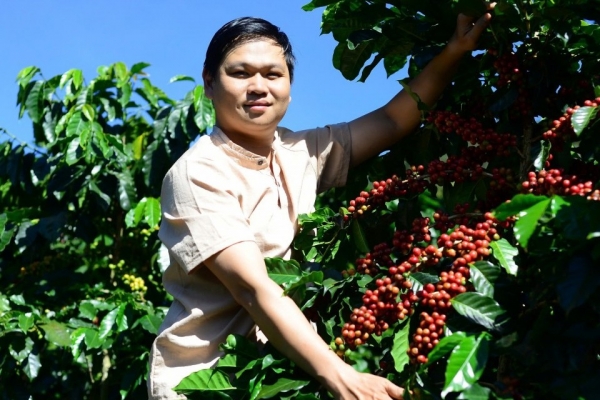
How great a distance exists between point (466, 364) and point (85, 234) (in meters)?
3.12

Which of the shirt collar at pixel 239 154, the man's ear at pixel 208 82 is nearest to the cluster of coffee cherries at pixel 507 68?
the shirt collar at pixel 239 154

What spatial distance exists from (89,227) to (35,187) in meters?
0.42

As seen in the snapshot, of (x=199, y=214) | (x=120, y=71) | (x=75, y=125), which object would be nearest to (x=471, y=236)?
(x=199, y=214)

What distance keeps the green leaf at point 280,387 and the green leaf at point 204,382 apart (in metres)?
0.11

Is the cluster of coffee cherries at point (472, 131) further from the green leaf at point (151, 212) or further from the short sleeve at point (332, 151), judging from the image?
the green leaf at point (151, 212)

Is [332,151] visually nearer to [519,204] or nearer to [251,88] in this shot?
[251,88]

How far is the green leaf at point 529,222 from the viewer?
143cm

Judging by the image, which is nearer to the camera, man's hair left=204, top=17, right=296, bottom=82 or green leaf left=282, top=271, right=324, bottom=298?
green leaf left=282, top=271, right=324, bottom=298

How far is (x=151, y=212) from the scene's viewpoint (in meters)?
4.07

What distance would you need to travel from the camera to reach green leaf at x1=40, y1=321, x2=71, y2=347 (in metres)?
3.75

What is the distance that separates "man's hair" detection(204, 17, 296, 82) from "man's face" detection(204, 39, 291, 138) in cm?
2

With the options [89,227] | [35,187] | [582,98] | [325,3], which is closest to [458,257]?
[582,98]

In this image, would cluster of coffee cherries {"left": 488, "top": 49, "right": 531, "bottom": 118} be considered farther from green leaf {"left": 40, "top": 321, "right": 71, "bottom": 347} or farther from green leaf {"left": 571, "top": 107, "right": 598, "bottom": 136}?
green leaf {"left": 40, "top": 321, "right": 71, "bottom": 347}

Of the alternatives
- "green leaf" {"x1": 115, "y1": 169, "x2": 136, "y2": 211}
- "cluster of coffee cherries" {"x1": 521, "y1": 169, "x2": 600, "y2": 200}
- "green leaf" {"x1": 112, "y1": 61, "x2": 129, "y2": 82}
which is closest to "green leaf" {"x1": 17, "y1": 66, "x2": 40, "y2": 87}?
"green leaf" {"x1": 112, "y1": 61, "x2": 129, "y2": 82}
